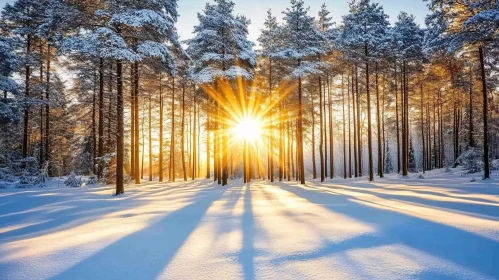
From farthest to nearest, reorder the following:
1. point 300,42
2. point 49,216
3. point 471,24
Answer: point 300,42, point 471,24, point 49,216

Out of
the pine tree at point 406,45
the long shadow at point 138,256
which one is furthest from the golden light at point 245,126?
the long shadow at point 138,256

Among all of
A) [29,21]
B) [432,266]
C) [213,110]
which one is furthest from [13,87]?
[432,266]

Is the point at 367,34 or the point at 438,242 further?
the point at 367,34

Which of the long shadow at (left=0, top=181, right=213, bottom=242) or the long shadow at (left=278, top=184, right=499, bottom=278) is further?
the long shadow at (left=0, top=181, right=213, bottom=242)

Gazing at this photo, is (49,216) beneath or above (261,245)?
beneath

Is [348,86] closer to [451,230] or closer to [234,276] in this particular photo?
[451,230]

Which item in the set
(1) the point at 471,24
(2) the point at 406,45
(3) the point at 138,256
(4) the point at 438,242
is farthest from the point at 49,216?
(2) the point at 406,45

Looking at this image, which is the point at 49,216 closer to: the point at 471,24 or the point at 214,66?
the point at 214,66

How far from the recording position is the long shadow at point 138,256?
8.61ft

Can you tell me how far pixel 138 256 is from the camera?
307 centimetres

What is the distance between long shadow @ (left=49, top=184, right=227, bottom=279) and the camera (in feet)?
8.61

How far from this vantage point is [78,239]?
375cm

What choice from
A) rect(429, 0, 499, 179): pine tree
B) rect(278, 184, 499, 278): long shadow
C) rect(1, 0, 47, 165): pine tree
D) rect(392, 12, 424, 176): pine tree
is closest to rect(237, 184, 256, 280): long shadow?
rect(278, 184, 499, 278): long shadow

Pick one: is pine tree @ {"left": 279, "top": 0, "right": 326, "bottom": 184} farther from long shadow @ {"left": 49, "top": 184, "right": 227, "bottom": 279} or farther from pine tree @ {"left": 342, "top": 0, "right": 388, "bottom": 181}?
long shadow @ {"left": 49, "top": 184, "right": 227, "bottom": 279}
